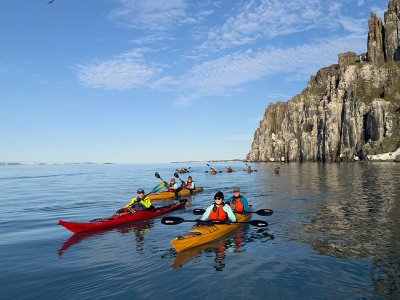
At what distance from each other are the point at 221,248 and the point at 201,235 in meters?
1.09

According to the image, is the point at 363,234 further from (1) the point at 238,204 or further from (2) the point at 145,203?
(2) the point at 145,203

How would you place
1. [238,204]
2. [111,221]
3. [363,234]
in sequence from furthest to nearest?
[238,204] < [111,221] < [363,234]

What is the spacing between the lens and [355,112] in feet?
436

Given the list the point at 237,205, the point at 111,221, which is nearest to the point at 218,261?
the point at 237,205

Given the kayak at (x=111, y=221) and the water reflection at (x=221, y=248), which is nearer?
the water reflection at (x=221, y=248)

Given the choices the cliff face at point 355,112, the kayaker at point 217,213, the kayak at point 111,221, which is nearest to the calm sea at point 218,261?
the kayak at point 111,221

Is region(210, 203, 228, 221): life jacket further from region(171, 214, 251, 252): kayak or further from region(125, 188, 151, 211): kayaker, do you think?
region(125, 188, 151, 211): kayaker

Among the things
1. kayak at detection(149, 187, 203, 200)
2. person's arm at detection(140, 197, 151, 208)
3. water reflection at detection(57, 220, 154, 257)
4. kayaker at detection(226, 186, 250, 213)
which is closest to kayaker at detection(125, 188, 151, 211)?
person's arm at detection(140, 197, 151, 208)

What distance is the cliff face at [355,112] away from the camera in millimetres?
120938

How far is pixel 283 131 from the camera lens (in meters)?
192

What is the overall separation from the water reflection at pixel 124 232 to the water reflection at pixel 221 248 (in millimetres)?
2600

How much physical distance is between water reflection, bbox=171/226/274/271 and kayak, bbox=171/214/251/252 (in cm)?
26

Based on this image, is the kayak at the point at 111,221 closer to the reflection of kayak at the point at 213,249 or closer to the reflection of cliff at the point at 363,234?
the reflection of kayak at the point at 213,249

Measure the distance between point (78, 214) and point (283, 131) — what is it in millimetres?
176094
